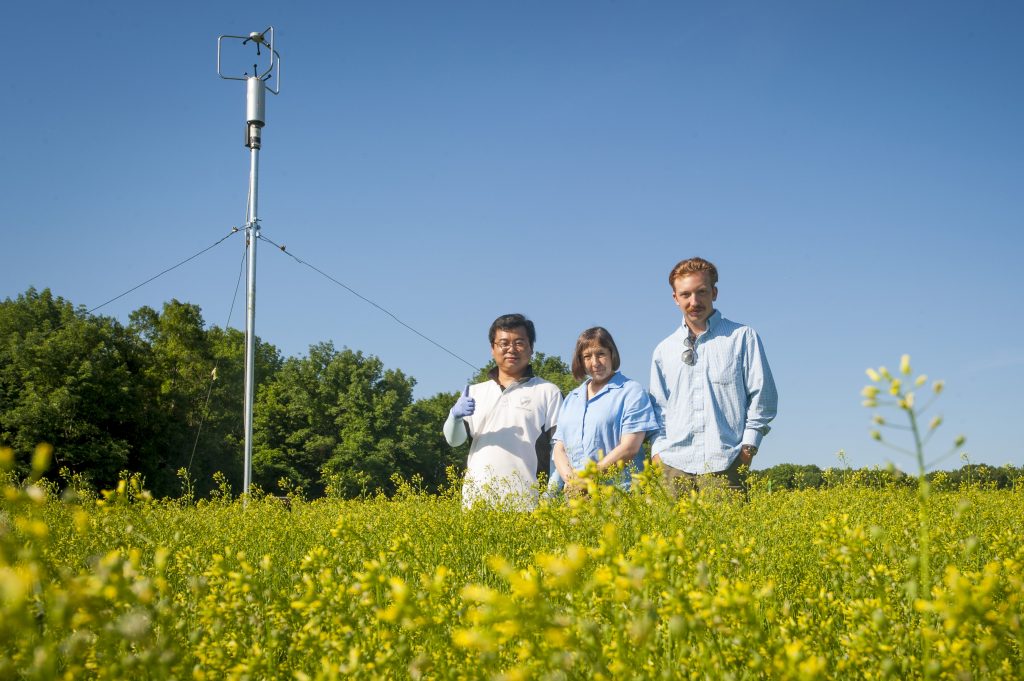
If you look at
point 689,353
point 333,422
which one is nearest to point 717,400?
point 689,353

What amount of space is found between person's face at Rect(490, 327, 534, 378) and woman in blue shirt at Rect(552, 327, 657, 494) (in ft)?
1.48

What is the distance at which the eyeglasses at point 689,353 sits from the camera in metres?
5.87

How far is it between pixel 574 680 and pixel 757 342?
4401 mm

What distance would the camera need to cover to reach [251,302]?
12719 millimetres

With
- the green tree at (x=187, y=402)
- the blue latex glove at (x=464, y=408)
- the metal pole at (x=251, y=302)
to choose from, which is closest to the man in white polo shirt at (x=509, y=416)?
the blue latex glove at (x=464, y=408)

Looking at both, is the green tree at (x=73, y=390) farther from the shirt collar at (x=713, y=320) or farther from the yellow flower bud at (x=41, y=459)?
the yellow flower bud at (x=41, y=459)

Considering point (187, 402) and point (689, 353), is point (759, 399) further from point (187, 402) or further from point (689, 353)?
point (187, 402)

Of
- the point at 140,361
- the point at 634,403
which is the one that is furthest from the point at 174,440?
the point at 634,403

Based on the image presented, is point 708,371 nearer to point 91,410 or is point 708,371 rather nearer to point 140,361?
point 91,410

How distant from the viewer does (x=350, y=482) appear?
124 feet

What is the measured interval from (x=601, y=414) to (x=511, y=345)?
3.23 feet

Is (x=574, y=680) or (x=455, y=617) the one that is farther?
(x=455, y=617)

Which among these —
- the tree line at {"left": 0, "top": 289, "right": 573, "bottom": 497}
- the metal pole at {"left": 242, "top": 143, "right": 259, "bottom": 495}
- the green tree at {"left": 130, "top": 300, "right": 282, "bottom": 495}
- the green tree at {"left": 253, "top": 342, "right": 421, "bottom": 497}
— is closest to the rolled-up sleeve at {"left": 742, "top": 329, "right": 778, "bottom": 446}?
the metal pole at {"left": 242, "top": 143, "right": 259, "bottom": 495}

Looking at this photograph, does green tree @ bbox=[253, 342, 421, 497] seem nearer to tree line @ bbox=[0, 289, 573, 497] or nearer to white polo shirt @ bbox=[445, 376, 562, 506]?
tree line @ bbox=[0, 289, 573, 497]
